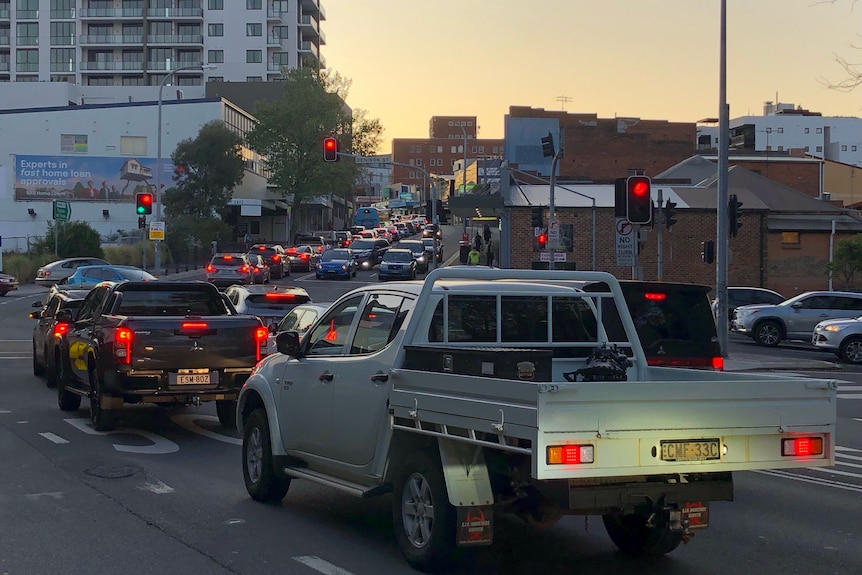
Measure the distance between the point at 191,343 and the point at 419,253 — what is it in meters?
47.8

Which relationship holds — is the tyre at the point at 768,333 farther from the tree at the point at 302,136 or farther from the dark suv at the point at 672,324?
the tree at the point at 302,136

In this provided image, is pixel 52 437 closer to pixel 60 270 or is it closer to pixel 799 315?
pixel 799 315

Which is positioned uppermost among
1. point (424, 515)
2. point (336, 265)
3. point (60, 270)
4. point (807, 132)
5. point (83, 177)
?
point (807, 132)

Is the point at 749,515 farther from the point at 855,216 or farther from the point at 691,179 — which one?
the point at 691,179

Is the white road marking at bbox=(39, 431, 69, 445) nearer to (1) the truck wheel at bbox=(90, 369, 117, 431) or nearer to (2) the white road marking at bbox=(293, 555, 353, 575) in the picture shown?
(1) the truck wheel at bbox=(90, 369, 117, 431)

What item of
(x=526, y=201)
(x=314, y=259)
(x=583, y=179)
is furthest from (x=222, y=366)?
(x=583, y=179)

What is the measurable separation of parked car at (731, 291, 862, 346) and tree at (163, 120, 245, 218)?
2064 inches

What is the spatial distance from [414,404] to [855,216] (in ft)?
167

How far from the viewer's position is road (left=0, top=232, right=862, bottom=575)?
24.3 ft

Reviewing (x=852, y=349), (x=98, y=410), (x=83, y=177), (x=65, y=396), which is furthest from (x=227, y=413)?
(x=83, y=177)

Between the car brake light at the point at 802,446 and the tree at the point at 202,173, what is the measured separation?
7240 cm

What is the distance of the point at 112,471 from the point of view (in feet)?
35.6

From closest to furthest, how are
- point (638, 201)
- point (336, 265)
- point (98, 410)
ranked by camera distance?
point (98, 410), point (638, 201), point (336, 265)

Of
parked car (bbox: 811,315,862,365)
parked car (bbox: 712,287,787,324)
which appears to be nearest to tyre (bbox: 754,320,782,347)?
parked car (bbox: 712,287,787,324)
